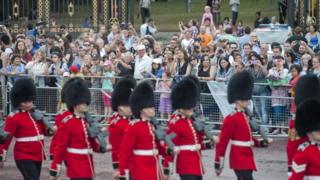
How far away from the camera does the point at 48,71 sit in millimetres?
17766

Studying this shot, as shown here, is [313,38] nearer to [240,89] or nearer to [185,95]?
[240,89]

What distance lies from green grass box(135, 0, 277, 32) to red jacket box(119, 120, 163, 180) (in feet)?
58.3

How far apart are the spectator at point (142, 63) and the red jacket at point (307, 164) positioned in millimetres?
7645

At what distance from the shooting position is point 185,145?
38.2 feet

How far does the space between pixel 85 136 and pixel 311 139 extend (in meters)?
2.72

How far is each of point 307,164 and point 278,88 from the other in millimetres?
6600

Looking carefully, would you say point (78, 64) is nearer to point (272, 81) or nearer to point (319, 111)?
point (272, 81)

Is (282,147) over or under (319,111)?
under

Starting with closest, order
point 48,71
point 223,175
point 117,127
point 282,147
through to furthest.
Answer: point 117,127 → point 223,175 → point 282,147 → point 48,71

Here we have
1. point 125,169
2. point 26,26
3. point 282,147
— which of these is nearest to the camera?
point 125,169

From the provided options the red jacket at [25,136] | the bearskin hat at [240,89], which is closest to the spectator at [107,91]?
the red jacket at [25,136]

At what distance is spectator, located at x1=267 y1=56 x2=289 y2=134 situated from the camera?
53.0 ft

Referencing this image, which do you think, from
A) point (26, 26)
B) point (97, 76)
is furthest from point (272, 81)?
point (26, 26)

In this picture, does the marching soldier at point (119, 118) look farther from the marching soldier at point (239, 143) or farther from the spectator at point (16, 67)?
the spectator at point (16, 67)
